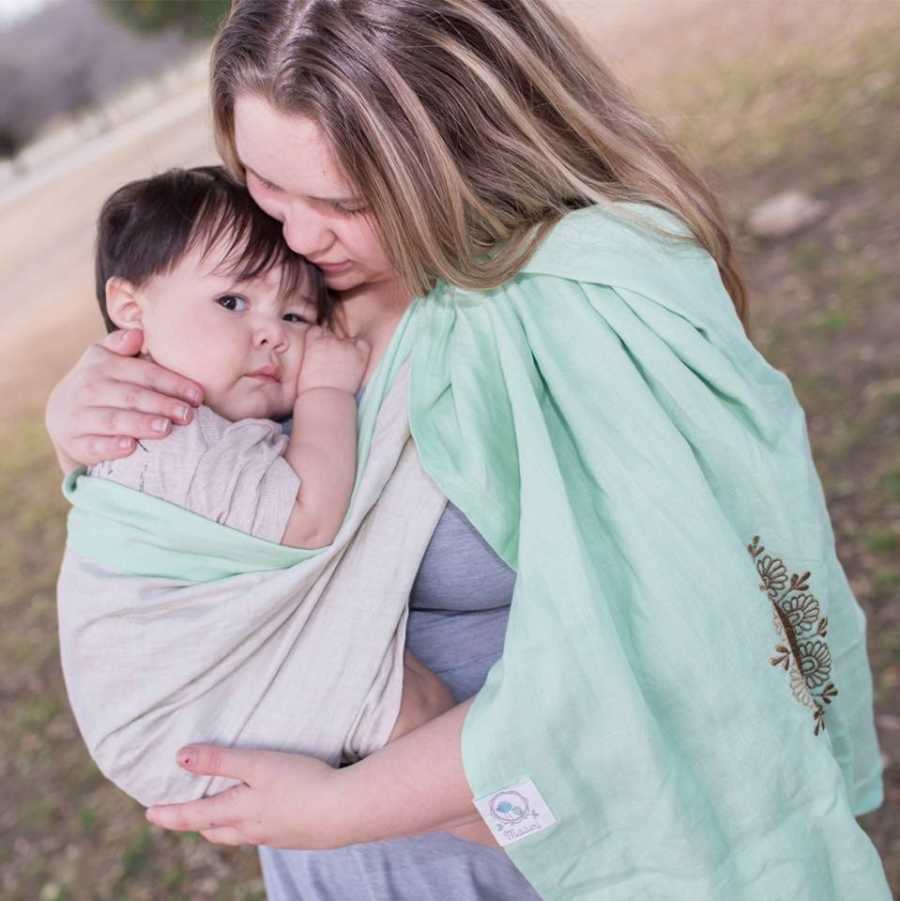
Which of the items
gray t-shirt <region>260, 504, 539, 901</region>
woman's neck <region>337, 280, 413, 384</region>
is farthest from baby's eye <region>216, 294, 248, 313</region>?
gray t-shirt <region>260, 504, 539, 901</region>

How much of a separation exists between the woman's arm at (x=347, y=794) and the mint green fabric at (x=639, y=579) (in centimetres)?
7

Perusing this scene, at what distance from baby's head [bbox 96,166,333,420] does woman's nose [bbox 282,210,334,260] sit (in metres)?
0.10

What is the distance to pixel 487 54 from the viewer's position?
168cm

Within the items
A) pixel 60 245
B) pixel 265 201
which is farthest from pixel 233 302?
pixel 60 245

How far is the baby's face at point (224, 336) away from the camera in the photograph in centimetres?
179

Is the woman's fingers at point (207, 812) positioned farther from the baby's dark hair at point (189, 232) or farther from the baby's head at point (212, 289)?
the baby's dark hair at point (189, 232)

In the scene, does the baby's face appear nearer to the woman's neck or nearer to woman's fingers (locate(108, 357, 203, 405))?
woman's fingers (locate(108, 357, 203, 405))

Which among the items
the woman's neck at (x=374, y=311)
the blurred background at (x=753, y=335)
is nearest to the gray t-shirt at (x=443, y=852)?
the woman's neck at (x=374, y=311)

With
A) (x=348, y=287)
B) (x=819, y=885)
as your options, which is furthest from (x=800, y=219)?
(x=819, y=885)

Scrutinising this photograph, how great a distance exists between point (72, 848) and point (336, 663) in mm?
2891

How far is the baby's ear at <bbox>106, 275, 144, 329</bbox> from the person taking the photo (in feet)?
6.09

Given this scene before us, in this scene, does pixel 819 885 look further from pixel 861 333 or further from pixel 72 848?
pixel 861 333

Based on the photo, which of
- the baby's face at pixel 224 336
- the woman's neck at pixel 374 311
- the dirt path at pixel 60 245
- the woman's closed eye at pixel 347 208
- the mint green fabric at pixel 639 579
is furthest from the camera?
the dirt path at pixel 60 245

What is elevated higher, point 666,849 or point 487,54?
point 487,54
